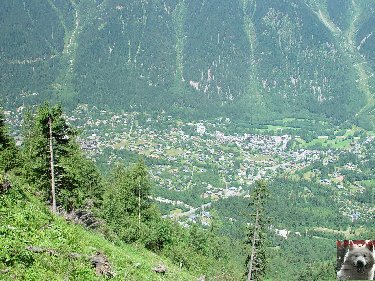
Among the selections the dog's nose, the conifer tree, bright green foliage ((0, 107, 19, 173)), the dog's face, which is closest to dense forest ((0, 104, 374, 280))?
bright green foliage ((0, 107, 19, 173))

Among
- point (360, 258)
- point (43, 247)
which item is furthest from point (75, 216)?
point (360, 258)

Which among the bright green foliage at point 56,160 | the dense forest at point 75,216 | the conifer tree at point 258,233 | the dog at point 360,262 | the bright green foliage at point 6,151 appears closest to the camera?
the dense forest at point 75,216

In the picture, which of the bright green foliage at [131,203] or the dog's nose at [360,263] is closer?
the dog's nose at [360,263]

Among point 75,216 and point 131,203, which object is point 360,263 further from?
point 131,203

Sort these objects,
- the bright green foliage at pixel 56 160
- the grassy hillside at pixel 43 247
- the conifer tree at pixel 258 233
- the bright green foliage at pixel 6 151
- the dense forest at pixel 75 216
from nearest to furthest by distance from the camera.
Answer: the grassy hillside at pixel 43 247, the dense forest at pixel 75 216, the bright green foliage at pixel 56 160, the conifer tree at pixel 258 233, the bright green foliage at pixel 6 151

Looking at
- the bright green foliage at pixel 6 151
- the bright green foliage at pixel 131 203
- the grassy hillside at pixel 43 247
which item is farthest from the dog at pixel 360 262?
the bright green foliage at pixel 6 151

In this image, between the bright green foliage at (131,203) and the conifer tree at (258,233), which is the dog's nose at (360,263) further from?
the bright green foliage at (131,203)

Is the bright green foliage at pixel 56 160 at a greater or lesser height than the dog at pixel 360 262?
greater
